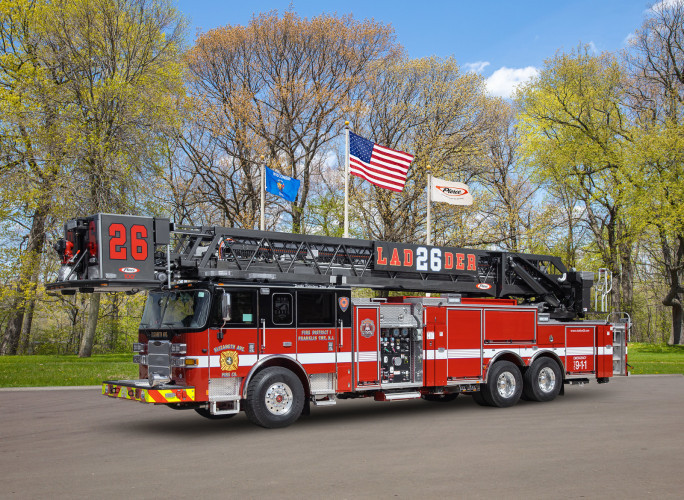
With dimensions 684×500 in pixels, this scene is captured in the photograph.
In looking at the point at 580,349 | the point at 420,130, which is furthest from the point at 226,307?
the point at 420,130

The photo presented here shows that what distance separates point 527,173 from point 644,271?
55.5ft

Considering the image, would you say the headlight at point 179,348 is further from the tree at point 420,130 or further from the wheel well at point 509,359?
the tree at point 420,130

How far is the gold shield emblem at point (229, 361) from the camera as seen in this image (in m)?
10.8

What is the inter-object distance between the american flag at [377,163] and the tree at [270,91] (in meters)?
14.7

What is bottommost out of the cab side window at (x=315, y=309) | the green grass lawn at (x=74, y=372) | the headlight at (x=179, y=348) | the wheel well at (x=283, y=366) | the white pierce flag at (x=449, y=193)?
the green grass lawn at (x=74, y=372)

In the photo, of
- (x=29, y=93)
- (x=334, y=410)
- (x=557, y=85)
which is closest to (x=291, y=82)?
(x=29, y=93)

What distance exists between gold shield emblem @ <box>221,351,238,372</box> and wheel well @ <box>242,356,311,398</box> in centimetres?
30

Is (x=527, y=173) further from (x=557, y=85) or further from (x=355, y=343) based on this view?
(x=355, y=343)

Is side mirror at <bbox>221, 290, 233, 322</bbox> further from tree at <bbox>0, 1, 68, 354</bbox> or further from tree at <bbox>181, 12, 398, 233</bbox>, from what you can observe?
tree at <bbox>181, 12, 398, 233</bbox>

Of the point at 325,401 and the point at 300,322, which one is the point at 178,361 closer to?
the point at 300,322

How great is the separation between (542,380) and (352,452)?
735 centimetres

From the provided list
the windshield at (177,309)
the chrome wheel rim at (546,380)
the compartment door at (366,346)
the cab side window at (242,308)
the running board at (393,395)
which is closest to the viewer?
the windshield at (177,309)

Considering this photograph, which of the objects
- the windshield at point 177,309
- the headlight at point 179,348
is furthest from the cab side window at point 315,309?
the headlight at point 179,348

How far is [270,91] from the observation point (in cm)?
3394
